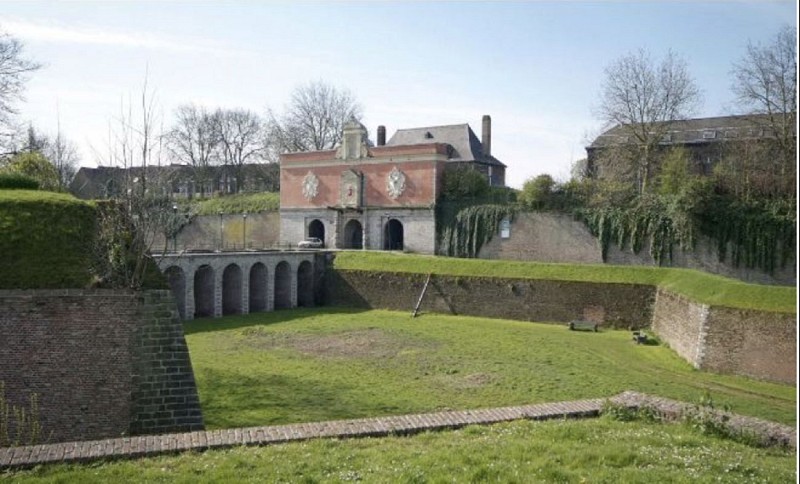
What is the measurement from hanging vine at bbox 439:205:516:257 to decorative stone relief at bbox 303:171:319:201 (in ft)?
31.0

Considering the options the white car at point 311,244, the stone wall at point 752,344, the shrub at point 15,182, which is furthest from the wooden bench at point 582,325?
the shrub at point 15,182

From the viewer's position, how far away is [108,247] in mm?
12219

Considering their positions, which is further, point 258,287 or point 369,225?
point 369,225

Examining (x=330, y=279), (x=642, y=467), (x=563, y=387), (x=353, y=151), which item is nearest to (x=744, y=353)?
(x=563, y=387)

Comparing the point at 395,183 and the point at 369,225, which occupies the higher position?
the point at 395,183

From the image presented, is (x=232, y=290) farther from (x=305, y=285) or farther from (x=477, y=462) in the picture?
(x=477, y=462)

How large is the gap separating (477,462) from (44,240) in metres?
9.44

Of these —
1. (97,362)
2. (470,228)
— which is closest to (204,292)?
(470,228)

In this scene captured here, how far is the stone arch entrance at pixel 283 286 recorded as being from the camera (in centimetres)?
3322

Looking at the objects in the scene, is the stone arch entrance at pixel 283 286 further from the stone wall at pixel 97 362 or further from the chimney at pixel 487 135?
the stone wall at pixel 97 362

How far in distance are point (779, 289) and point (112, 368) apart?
18.1m

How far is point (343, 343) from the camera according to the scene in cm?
2302

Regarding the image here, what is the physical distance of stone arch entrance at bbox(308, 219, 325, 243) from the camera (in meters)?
42.0

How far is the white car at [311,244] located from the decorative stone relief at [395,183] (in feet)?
18.9
